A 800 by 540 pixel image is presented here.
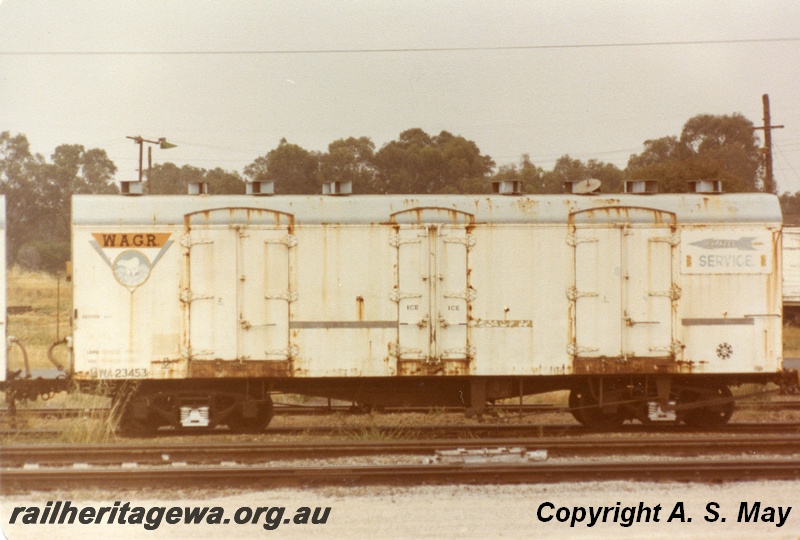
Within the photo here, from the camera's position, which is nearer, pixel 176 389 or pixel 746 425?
pixel 176 389

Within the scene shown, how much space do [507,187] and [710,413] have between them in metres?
4.62

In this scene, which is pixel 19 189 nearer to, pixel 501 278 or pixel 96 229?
pixel 96 229

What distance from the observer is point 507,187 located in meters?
10.7

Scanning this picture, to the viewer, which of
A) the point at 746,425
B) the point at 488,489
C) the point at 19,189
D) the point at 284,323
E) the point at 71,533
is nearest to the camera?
the point at 71,533

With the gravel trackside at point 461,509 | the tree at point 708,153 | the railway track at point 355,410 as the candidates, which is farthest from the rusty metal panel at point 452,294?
the tree at point 708,153

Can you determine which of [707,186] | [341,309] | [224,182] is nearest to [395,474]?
[341,309]

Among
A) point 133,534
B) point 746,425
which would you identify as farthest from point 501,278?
→ point 133,534

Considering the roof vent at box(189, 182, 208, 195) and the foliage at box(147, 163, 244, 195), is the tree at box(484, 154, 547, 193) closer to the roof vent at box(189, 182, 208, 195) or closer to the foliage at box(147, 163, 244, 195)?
the foliage at box(147, 163, 244, 195)

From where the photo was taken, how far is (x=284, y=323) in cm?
1011

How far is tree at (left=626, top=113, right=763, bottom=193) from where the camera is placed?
30989 mm

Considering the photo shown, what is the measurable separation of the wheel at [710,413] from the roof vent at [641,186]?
307 centimetres

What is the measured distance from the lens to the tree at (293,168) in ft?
109

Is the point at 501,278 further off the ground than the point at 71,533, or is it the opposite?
the point at 501,278

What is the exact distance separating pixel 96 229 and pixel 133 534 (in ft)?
15.1
